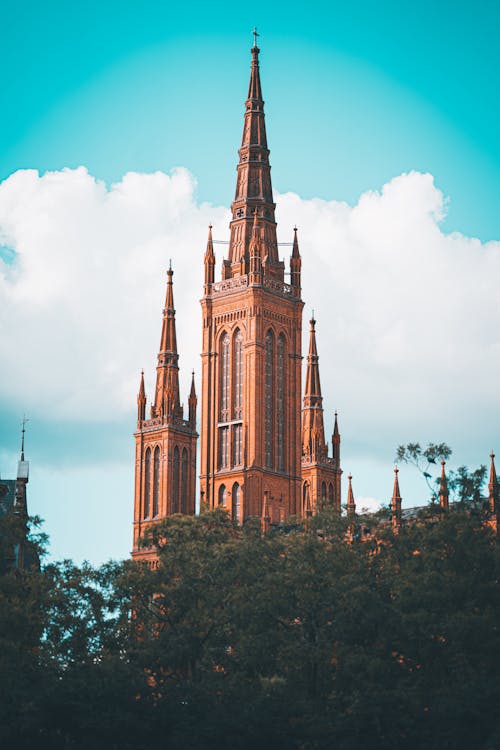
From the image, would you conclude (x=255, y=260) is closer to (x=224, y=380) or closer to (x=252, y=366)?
(x=252, y=366)

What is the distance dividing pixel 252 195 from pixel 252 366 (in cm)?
1835

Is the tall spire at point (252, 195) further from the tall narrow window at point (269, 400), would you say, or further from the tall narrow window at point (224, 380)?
the tall narrow window at point (269, 400)

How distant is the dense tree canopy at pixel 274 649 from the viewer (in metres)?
71.2

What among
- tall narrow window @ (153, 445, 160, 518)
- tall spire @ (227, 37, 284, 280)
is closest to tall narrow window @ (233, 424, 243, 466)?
tall narrow window @ (153, 445, 160, 518)

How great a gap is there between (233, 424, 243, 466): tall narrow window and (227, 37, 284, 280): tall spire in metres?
15.9

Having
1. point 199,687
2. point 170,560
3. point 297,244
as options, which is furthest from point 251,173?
point 199,687

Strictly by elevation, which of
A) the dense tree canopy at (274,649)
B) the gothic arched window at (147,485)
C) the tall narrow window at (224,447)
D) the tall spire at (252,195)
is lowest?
the dense tree canopy at (274,649)

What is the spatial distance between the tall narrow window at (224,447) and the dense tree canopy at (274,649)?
166 feet

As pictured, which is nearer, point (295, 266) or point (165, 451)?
point (165, 451)

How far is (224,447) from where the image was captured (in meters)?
135

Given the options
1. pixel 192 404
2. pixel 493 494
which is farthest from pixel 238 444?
pixel 493 494

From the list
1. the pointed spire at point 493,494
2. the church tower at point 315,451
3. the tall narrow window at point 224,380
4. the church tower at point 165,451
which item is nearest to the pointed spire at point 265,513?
the church tower at point 165,451

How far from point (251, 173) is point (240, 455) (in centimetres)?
2895

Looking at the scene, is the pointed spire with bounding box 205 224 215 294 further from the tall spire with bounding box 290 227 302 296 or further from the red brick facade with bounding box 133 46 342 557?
the tall spire with bounding box 290 227 302 296
